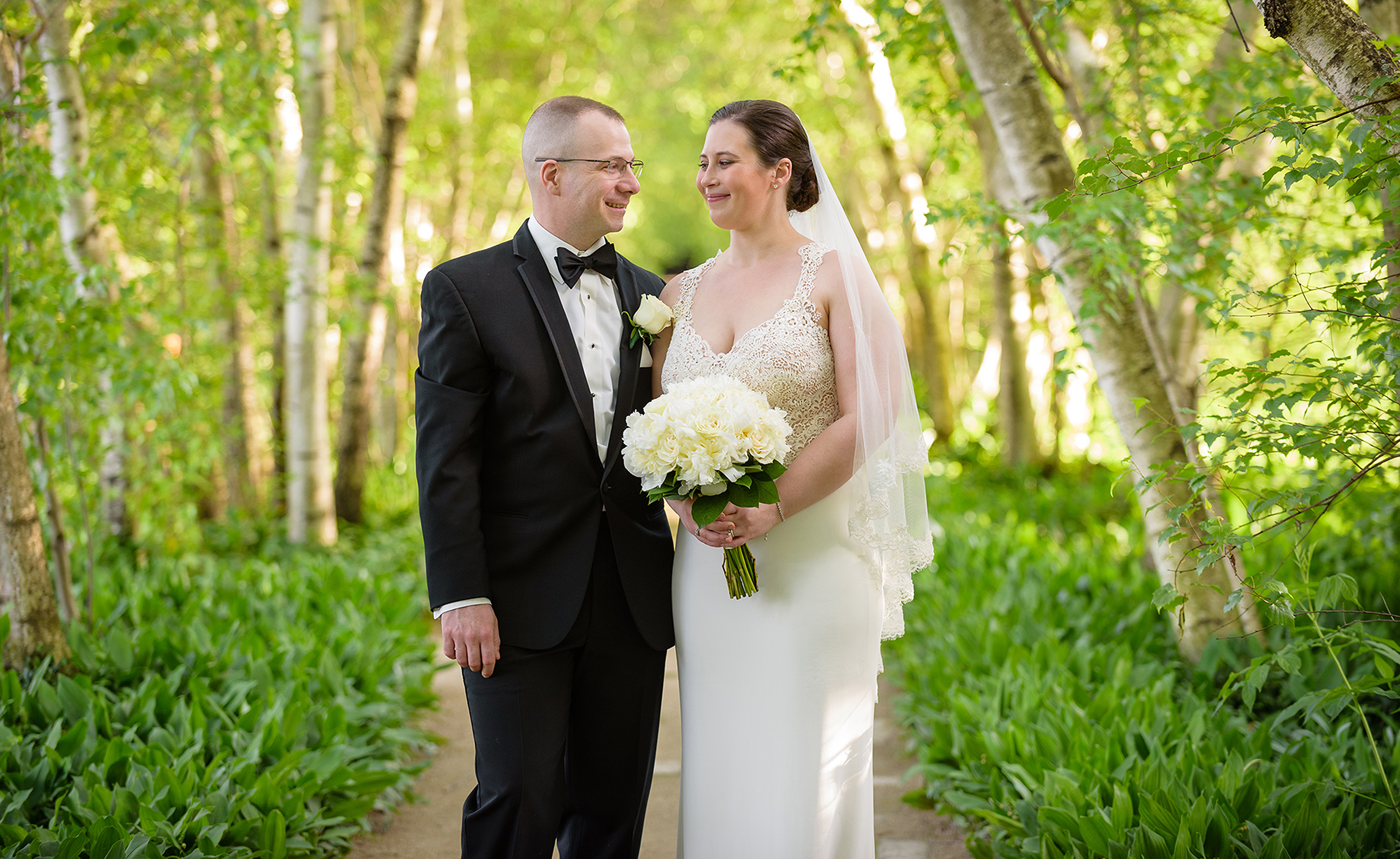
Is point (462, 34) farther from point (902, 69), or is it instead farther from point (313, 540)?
point (313, 540)

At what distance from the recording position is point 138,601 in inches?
188

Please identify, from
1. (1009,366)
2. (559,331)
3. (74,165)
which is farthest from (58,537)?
(1009,366)

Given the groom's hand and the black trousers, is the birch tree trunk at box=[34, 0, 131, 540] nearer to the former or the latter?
the groom's hand

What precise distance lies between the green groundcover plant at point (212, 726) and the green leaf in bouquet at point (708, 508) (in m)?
1.61

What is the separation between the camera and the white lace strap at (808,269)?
2.54 meters

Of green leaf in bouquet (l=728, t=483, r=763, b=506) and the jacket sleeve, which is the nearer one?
green leaf in bouquet (l=728, t=483, r=763, b=506)

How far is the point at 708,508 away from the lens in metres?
2.26

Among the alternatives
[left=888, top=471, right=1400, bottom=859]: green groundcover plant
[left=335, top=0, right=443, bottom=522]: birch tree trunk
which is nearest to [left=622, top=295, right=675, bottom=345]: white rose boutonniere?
[left=888, top=471, right=1400, bottom=859]: green groundcover plant

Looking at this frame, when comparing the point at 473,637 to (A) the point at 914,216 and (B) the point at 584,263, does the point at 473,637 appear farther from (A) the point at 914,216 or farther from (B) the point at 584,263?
(A) the point at 914,216

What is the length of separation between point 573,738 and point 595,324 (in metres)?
1.15

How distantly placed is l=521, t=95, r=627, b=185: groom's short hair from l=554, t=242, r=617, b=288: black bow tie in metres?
0.24

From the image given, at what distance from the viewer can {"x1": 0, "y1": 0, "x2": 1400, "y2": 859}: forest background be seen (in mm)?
2543

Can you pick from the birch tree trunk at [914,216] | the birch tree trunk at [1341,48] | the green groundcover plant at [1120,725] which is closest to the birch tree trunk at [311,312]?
the birch tree trunk at [914,216]

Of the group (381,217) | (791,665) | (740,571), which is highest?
(381,217)
